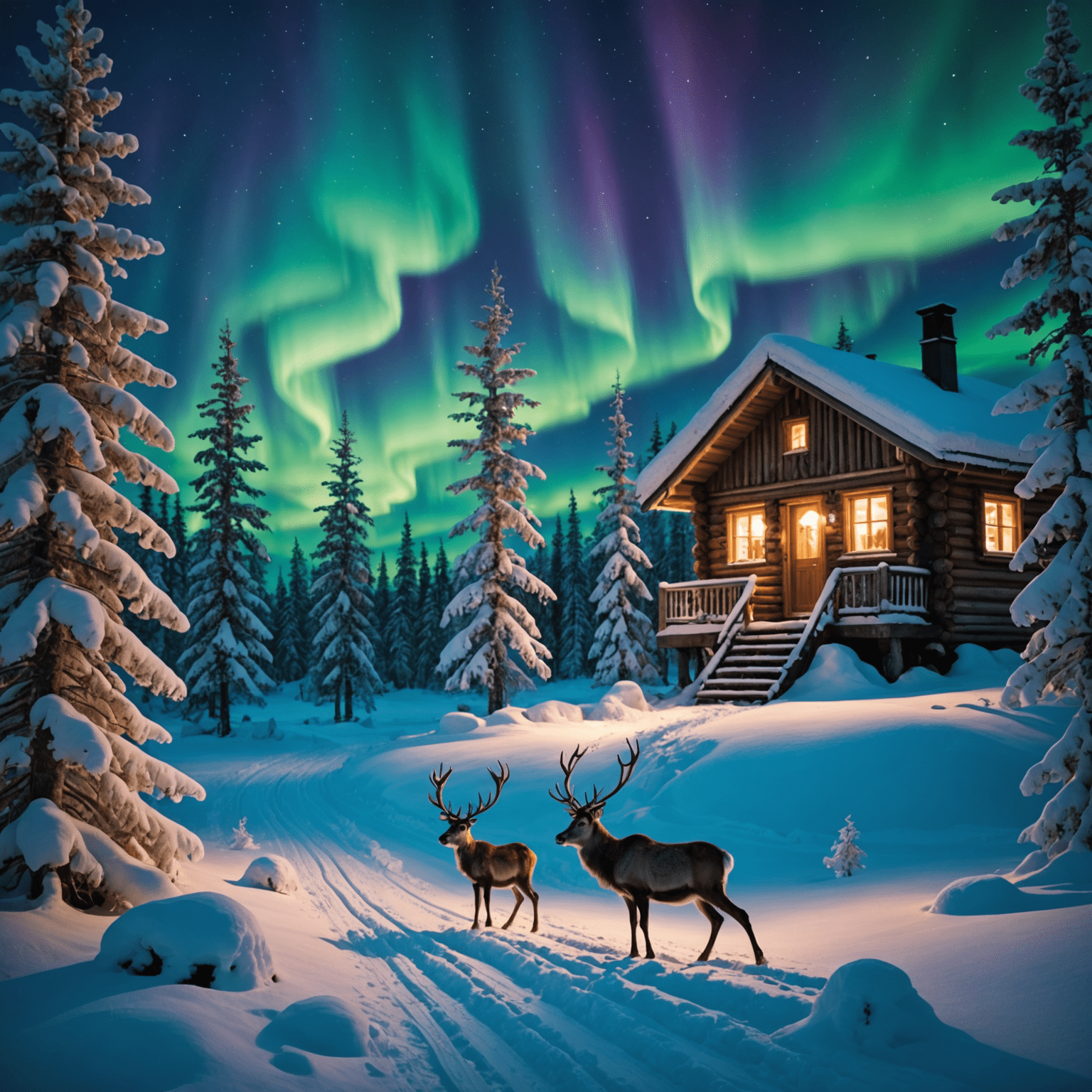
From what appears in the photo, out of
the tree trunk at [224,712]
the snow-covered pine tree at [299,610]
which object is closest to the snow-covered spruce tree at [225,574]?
the tree trunk at [224,712]

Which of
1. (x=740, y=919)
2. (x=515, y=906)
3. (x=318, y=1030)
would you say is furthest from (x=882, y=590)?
(x=318, y=1030)

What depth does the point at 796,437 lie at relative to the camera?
2222 cm

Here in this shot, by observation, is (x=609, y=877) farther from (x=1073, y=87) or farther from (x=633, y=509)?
(x=633, y=509)

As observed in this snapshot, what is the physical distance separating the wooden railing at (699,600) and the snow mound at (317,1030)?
17.7 metres

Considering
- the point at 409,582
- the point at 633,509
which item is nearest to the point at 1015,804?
the point at 633,509

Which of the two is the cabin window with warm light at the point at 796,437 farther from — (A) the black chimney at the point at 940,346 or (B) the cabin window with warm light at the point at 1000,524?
(B) the cabin window with warm light at the point at 1000,524

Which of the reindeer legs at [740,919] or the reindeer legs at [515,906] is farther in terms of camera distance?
the reindeer legs at [515,906]

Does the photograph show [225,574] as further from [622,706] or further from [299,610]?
[299,610]

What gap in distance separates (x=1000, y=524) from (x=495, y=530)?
15028mm

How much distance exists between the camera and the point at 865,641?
19969mm

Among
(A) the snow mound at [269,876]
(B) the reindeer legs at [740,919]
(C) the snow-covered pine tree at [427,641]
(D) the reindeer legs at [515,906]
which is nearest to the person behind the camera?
(B) the reindeer legs at [740,919]

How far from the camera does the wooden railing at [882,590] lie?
60.3ft

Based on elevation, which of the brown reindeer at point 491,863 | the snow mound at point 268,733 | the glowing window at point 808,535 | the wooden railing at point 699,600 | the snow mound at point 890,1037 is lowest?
the snow mound at point 268,733

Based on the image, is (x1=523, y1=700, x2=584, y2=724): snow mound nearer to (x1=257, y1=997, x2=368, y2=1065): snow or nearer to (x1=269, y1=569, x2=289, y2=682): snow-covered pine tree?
(x1=257, y1=997, x2=368, y2=1065): snow
